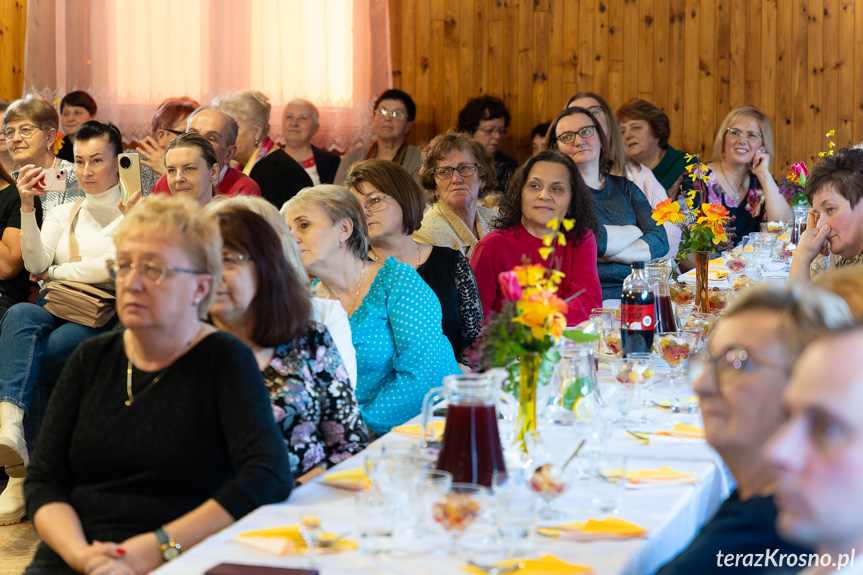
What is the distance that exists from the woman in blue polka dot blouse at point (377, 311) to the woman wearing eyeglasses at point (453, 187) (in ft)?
4.64

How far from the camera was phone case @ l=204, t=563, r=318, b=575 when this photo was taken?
4.27 ft

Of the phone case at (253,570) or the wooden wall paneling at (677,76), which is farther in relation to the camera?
the wooden wall paneling at (677,76)

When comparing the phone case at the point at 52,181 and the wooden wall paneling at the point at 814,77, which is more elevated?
the wooden wall paneling at the point at 814,77

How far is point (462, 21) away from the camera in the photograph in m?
6.94

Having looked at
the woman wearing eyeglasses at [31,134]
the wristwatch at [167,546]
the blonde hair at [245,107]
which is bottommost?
the wristwatch at [167,546]

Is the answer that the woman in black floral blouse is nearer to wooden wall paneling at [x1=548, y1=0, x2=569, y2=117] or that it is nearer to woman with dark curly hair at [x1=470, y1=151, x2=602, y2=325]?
woman with dark curly hair at [x1=470, y1=151, x2=602, y2=325]

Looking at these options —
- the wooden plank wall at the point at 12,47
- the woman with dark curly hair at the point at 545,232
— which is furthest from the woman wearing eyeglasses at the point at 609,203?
the wooden plank wall at the point at 12,47

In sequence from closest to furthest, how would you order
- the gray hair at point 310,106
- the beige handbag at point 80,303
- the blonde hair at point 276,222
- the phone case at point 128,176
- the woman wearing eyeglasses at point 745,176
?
the blonde hair at point 276,222 → the beige handbag at point 80,303 → the phone case at point 128,176 → the woman wearing eyeglasses at point 745,176 → the gray hair at point 310,106

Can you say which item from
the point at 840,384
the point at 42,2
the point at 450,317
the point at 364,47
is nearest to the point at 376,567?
the point at 840,384

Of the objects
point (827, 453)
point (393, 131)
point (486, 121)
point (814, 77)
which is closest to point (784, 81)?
point (814, 77)

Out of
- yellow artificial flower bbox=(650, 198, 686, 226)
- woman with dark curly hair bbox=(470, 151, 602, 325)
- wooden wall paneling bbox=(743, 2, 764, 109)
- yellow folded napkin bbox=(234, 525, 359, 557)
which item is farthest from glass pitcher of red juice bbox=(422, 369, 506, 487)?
wooden wall paneling bbox=(743, 2, 764, 109)

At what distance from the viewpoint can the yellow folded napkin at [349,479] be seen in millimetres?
1739

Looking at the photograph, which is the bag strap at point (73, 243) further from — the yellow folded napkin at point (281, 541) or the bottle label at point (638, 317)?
the yellow folded napkin at point (281, 541)

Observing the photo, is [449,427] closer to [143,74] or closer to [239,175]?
[239,175]
